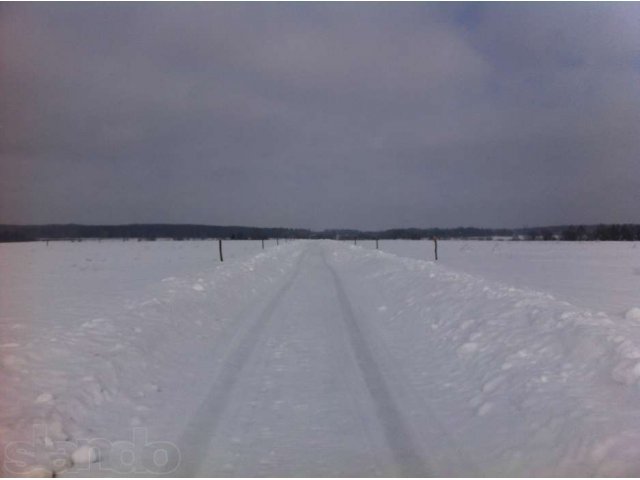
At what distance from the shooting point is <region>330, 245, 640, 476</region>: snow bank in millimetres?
4859

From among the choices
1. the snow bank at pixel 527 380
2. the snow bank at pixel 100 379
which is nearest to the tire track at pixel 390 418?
the snow bank at pixel 527 380

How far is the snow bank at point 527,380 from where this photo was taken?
486cm

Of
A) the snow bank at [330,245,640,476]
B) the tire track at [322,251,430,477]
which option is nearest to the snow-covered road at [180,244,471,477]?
the tire track at [322,251,430,477]

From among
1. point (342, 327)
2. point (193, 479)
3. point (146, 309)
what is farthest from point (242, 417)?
point (146, 309)

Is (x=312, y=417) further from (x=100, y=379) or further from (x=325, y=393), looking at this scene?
(x=100, y=379)

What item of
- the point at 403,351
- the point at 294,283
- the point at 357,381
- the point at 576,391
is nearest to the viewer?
the point at 576,391

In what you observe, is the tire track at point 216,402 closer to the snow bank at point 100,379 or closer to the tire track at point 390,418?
the snow bank at point 100,379

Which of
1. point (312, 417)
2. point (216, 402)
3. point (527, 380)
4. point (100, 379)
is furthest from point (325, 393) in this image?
point (100, 379)

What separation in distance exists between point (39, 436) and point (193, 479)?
2021 mm

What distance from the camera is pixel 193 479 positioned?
14.7 feet

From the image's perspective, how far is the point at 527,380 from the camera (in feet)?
22.3

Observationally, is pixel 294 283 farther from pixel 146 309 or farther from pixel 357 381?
pixel 357 381

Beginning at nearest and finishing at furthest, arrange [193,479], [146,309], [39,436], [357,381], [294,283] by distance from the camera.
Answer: [193,479]
[39,436]
[357,381]
[146,309]
[294,283]

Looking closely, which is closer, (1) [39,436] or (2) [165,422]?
(1) [39,436]
